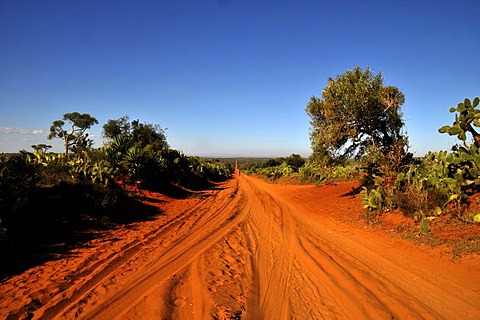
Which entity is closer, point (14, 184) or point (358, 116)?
point (14, 184)

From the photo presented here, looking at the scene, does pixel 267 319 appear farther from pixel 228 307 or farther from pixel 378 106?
pixel 378 106

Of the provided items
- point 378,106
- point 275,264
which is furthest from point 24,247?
point 378,106

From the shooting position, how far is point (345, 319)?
4246mm

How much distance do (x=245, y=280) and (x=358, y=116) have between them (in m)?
9.99

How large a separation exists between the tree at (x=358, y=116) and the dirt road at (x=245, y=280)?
560 cm

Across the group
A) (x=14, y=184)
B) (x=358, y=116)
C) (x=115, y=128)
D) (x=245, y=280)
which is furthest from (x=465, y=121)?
(x=115, y=128)

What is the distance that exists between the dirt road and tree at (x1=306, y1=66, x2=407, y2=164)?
5604 millimetres

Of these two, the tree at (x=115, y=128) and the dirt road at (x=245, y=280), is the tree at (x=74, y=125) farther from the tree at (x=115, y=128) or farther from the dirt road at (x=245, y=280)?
the dirt road at (x=245, y=280)

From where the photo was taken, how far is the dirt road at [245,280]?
4.36 m

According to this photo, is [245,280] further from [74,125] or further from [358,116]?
[74,125]

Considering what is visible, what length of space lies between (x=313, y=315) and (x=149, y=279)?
2976 mm

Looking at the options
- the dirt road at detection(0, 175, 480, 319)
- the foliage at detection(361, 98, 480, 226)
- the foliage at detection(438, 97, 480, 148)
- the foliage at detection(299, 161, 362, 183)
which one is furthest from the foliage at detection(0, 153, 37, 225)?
the foliage at detection(299, 161, 362, 183)

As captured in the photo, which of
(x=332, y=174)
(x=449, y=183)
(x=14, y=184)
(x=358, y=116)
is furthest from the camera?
(x=332, y=174)

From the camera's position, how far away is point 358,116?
1290 centimetres
